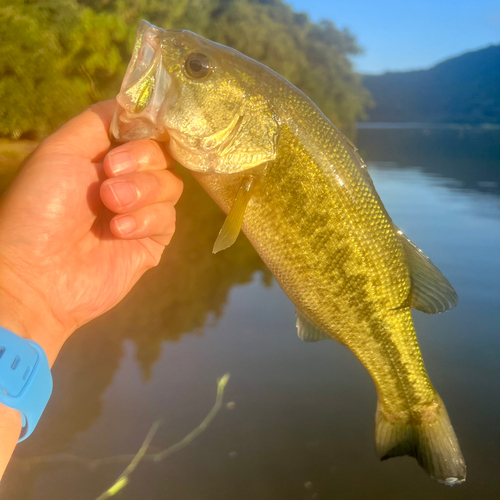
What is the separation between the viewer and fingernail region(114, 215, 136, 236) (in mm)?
1652

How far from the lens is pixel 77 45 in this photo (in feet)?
48.7

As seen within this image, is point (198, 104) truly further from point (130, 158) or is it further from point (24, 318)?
point (24, 318)

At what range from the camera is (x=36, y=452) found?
296 centimetres

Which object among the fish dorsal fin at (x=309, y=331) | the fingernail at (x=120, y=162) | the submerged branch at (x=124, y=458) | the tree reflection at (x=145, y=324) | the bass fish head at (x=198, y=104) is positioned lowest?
the tree reflection at (x=145, y=324)

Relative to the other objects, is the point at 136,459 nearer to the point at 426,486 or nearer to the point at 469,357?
the point at 426,486

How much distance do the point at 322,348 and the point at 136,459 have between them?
2152mm

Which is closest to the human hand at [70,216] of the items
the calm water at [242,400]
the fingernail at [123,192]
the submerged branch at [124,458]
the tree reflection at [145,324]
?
the fingernail at [123,192]

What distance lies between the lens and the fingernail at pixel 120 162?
1.60 metres

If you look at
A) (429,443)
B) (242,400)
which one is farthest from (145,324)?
(429,443)

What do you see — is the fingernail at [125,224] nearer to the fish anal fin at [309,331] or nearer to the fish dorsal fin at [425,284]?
the fish anal fin at [309,331]

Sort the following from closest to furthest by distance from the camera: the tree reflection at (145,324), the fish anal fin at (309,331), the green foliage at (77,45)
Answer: the fish anal fin at (309,331)
the tree reflection at (145,324)
the green foliage at (77,45)

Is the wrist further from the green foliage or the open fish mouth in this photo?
the green foliage

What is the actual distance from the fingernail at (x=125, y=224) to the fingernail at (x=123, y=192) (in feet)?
0.23

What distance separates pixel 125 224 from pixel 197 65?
0.73m
